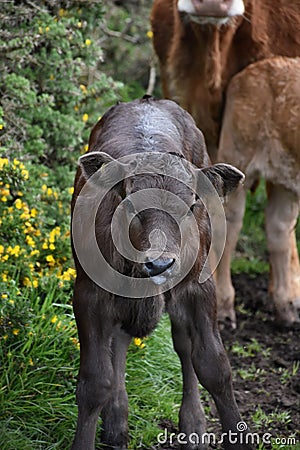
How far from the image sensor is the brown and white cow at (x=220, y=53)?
6.20 meters

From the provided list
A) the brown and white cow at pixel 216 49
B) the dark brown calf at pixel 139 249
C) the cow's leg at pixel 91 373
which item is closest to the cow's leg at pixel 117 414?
the dark brown calf at pixel 139 249

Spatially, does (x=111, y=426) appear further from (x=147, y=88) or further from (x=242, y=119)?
(x=147, y=88)

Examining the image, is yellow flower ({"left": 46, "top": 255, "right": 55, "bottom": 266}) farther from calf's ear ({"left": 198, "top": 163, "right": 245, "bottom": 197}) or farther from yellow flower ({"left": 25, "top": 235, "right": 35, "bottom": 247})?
calf's ear ({"left": 198, "top": 163, "right": 245, "bottom": 197})

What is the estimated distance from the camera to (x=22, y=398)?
4.63 metres

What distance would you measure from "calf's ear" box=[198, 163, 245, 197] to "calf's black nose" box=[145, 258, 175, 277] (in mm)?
658

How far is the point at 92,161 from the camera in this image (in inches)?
Result: 152

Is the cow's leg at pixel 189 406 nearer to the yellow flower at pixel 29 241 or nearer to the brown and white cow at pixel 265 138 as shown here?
the yellow flower at pixel 29 241

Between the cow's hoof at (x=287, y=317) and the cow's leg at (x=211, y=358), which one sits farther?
the cow's hoof at (x=287, y=317)

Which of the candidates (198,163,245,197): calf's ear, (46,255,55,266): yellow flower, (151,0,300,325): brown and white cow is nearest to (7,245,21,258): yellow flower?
(46,255,55,266): yellow flower

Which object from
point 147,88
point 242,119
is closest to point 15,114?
point 242,119

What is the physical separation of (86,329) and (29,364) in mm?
802

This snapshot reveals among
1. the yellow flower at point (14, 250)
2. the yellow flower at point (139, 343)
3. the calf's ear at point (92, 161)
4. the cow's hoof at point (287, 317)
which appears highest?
the calf's ear at point (92, 161)

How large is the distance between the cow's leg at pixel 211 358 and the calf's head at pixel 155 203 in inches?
8.3

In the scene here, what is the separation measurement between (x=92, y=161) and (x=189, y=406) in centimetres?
141
